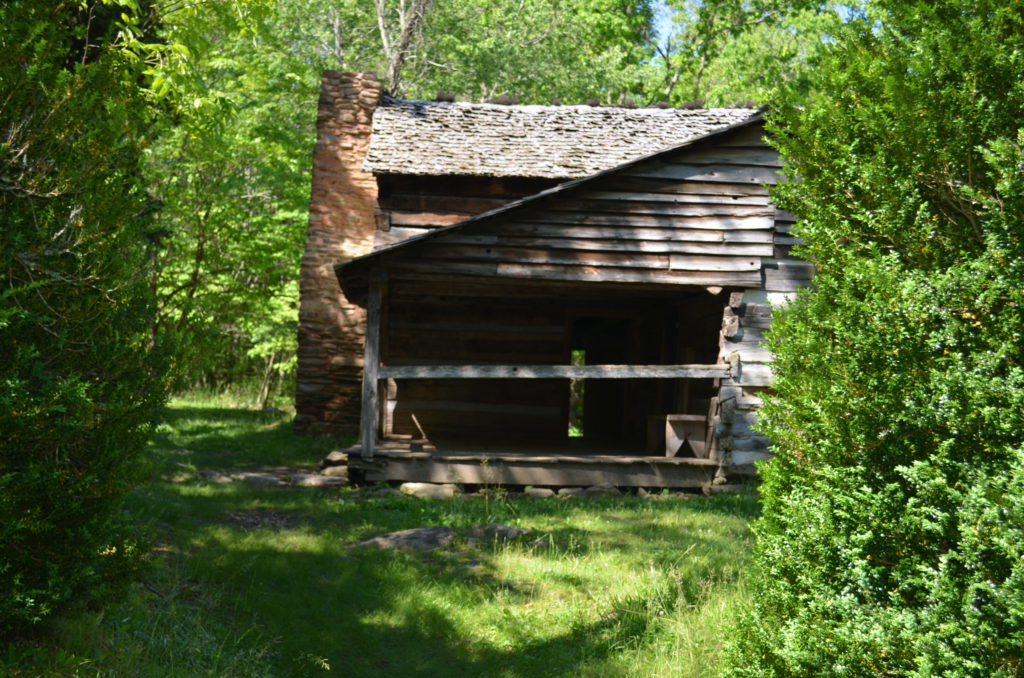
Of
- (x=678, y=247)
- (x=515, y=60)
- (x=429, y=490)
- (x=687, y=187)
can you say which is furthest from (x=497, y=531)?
(x=515, y=60)

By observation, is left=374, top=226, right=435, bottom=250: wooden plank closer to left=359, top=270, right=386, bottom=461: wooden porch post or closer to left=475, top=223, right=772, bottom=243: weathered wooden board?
left=359, top=270, right=386, bottom=461: wooden porch post

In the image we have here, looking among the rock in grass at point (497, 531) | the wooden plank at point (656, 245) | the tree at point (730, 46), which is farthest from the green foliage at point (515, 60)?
the rock in grass at point (497, 531)

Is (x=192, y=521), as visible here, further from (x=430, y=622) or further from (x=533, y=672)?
(x=533, y=672)

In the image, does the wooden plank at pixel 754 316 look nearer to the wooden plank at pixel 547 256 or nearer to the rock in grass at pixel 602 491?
the wooden plank at pixel 547 256

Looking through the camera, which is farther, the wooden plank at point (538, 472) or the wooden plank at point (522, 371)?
the wooden plank at point (538, 472)

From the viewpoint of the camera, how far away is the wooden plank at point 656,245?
38.2ft

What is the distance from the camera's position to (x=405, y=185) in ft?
47.0

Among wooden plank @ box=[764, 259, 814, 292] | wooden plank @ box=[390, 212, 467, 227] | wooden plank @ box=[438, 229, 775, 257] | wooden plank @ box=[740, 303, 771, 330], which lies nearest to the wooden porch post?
wooden plank @ box=[438, 229, 775, 257]

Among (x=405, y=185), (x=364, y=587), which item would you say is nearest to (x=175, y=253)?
(x=405, y=185)

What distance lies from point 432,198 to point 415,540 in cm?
780

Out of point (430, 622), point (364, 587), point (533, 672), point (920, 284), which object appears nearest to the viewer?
point (920, 284)

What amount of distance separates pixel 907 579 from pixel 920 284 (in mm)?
1296

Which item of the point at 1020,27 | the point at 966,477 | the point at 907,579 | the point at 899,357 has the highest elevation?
the point at 1020,27

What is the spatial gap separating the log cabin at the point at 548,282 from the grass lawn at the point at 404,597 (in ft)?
7.59
